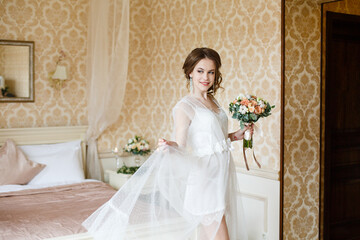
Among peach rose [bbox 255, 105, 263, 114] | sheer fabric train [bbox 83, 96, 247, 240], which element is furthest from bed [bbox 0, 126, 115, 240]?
peach rose [bbox 255, 105, 263, 114]

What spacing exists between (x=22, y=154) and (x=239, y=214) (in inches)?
113

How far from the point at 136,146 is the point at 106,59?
45.3 inches

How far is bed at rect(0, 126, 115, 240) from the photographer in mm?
3520

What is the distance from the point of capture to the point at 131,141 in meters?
5.61

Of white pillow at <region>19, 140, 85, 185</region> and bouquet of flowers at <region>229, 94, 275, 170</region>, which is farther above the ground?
bouquet of flowers at <region>229, 94, 275, 170</region>

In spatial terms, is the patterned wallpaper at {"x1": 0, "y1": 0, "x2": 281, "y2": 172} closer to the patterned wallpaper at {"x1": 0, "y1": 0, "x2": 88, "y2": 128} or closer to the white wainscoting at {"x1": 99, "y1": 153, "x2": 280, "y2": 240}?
the patterned wallpaper at {"x1": 0, "y1": 0, "x2": 88, "y2": 128}

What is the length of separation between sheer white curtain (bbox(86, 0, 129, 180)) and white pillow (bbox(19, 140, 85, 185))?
0.45 meters

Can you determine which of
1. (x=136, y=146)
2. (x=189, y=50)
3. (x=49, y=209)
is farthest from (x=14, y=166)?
(x=189, y=50)

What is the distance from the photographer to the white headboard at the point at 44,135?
5.16 meters

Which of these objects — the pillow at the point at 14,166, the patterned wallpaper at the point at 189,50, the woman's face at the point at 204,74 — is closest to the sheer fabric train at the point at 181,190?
the woman's face at the point at 204,74

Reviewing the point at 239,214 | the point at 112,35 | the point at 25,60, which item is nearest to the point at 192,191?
the point at 239,214

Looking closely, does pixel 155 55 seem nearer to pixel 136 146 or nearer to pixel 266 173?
pixel 136 146

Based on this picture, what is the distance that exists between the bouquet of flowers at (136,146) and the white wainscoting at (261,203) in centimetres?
149

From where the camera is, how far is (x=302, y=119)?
4.25 metres
